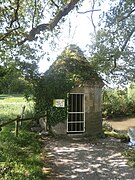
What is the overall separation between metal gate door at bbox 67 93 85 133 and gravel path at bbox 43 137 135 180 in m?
1.74

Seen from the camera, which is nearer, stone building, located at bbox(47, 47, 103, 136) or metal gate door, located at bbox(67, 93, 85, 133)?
stone building, located at bbox(47, 47, 103, 136)

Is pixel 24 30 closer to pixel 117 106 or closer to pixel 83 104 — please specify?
pixel 83 104

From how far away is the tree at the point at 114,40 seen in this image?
1223 centimetres

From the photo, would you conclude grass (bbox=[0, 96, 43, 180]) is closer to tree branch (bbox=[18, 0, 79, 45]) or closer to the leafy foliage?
tree branch (bbox=[18, 0, 79, 45])

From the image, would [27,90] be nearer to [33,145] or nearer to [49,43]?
[49,43]

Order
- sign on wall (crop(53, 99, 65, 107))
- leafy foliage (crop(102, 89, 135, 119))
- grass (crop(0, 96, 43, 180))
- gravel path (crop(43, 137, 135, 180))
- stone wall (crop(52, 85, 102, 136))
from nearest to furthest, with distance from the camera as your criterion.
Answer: grass (crop(0, 96, 43, 180)) < gravel path (crop(43, 137, 135, 180)) < sign on wall (crop(53, 99, 65, 107)) < stone wall (crop(52, 85, 102, 136)) < leafy foliage (crop(102, 89, 135, 119))

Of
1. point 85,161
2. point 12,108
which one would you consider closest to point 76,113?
point 85,161

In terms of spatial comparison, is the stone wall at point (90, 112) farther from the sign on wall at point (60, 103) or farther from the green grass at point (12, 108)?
the green grass at point (12, 108)

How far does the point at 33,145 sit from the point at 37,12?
6.96 m

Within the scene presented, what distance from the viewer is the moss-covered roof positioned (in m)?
14.2

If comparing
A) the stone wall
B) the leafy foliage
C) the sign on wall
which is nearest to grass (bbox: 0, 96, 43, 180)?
the stone wall

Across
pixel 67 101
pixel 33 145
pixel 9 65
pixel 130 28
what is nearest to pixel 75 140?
pixel 67 101

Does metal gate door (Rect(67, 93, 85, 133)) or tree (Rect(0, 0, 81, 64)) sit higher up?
tree (Rect(0, 0, 81, 64))

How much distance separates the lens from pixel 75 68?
15.0 meters
